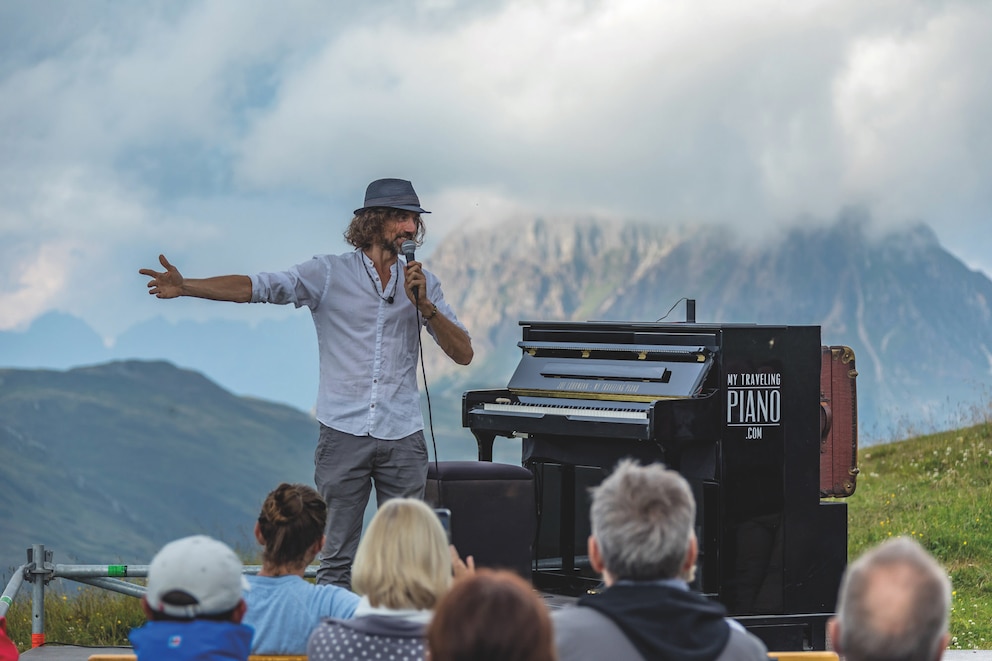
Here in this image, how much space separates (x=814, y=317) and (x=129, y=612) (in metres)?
154

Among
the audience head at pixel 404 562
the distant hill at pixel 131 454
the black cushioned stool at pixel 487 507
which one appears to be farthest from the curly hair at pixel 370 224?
the distant hill at pixel 131 454

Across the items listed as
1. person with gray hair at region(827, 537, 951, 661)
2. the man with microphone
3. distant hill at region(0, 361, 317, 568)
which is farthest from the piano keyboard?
distant hill at region(0, 361, 317, 568)

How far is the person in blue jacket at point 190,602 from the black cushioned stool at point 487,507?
9.47 ft

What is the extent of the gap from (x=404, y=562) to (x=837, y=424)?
4.07 m

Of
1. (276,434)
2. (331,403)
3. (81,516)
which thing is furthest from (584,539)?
(276,434)

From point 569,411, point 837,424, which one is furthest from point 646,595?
point 837,424

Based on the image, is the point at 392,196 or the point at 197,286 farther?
the point at 392,196

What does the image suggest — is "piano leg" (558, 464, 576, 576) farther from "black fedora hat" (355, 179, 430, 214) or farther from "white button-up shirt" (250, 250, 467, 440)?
"black fedora hat" (355, 179, 430, 214)

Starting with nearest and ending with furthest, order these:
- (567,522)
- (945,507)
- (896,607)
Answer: (896,607) < (567,522) < (945,507)

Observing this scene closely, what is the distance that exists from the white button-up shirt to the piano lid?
1100 mm

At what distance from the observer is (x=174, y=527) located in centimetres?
12212

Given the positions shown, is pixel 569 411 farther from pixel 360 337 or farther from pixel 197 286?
pixel 197 286

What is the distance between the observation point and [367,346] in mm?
5441

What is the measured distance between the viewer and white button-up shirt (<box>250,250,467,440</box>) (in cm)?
538
